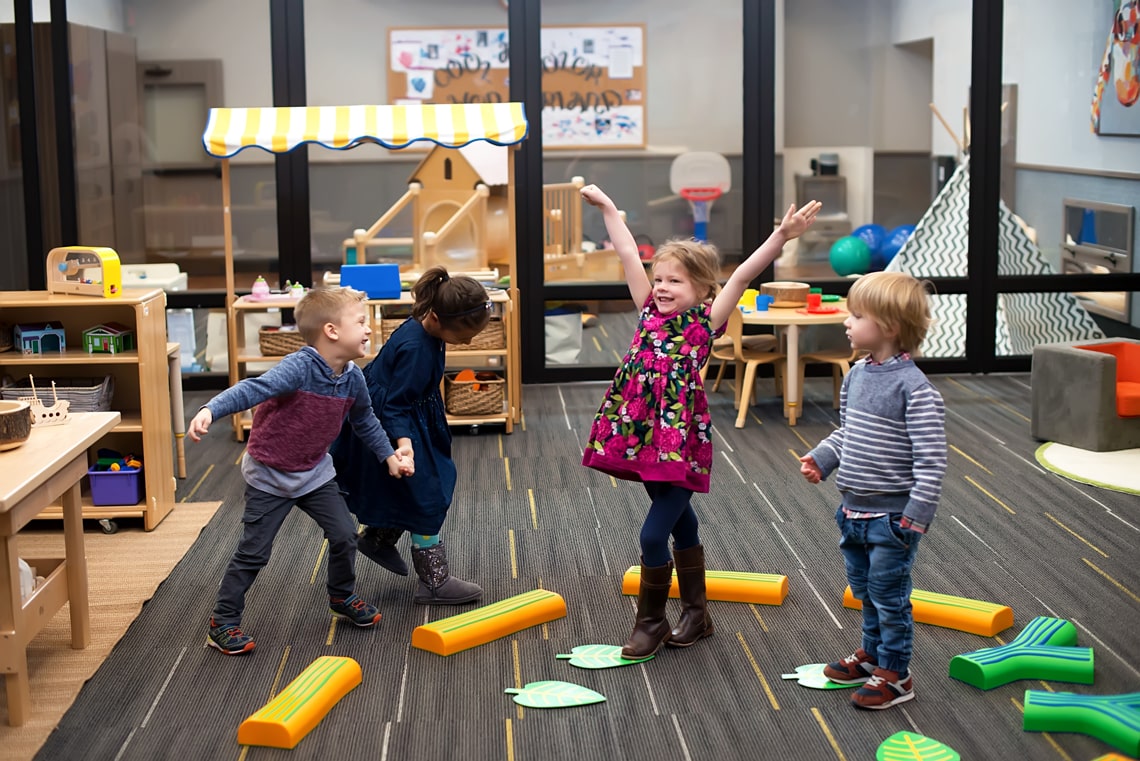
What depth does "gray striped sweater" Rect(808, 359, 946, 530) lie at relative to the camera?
3.19m

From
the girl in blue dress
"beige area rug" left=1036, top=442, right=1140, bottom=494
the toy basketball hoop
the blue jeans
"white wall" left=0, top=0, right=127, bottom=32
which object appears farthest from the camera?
the toy basketball hoop

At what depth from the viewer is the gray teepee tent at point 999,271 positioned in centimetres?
776

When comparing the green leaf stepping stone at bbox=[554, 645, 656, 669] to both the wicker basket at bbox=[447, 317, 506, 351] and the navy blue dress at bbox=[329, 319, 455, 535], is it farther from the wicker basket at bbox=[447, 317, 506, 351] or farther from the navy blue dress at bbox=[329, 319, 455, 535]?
the wicker basket at bbox=[447, 317, 506, 351]

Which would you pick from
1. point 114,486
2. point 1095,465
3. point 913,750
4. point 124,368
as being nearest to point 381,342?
point 124,368

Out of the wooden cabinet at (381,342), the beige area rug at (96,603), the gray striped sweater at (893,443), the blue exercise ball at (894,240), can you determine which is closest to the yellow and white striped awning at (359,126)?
the wooden cabinet at (381,342)

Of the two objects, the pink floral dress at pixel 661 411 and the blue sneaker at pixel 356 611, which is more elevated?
the pink floral dress at pixel 661 411

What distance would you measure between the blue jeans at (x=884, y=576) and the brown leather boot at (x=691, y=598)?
1.70 ft

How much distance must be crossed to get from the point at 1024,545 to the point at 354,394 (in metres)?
2.52

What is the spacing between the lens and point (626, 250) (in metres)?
3.74

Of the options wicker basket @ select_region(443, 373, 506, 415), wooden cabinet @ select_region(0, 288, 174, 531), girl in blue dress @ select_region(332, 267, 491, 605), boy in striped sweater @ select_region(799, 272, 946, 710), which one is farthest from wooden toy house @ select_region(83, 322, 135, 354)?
boy in striped sweater @ select_region(799, 272, 946, 710)

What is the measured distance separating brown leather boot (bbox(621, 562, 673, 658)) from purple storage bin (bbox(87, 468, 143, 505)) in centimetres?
224

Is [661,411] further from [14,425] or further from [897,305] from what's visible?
[14,425]

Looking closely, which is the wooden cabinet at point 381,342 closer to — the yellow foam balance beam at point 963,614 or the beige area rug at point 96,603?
the beige area rug at point 96,603

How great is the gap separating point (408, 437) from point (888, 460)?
1.49m
